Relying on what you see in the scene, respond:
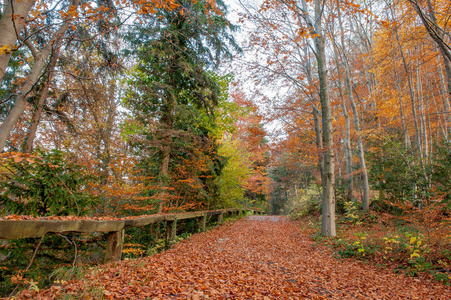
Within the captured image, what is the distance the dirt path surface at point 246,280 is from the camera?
8.36 ft

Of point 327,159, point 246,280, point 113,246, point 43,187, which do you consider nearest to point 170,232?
point 113,246

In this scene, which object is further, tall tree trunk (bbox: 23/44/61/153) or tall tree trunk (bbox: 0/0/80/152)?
tall tree trunk (bbox: 23/44/61/153)

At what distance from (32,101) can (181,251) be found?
5742 millimetres

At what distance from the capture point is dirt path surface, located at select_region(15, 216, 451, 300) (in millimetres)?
2549

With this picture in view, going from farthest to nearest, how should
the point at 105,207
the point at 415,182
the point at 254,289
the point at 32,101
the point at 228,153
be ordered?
1. the point at 228,153
2. the point at 415,182
3. the point at 105,207
4. the point at 32,101
5. the point at 254,289

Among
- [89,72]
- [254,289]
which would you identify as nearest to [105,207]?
[89,72]

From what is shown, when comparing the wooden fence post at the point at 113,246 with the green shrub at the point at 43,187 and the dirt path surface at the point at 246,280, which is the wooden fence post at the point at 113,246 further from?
the green shrub at the point at 43,187

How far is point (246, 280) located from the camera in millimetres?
3168

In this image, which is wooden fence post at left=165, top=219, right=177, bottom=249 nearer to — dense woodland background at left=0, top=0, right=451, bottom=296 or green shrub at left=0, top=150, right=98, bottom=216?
dense woodland background at left=0, top=0, right=451, bottom=296

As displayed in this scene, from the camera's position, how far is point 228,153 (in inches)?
487

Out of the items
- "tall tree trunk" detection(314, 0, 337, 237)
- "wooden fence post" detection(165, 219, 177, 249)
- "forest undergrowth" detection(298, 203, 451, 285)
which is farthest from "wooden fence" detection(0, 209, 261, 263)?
"tall tree trunk" detection(314, 0, 337, 237)

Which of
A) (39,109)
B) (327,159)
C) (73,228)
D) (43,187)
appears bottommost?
(73,228)

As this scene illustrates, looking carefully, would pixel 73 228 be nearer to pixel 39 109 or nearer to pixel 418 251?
pixel 39 109

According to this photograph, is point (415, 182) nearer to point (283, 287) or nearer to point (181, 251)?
point (283, 287)
